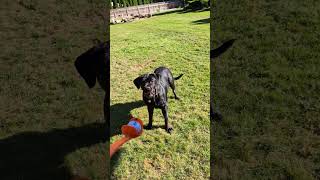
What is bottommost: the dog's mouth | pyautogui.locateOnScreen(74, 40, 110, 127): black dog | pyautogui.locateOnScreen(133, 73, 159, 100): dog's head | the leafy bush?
the dog's mouth

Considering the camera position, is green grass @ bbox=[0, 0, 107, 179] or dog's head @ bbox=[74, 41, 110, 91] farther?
dog's head @ bbox=[74, 41, 110, 91]

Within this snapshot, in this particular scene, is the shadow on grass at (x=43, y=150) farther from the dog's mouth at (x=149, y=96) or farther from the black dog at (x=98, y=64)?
the dog's mouth at (x=149, y=96)

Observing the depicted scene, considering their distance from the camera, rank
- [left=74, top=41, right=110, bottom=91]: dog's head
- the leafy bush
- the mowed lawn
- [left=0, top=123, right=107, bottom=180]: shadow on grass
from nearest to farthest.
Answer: [left=0, top=123, right=107, bottom=180]: shadow on grass, the mowed lawn, [left=74, top=41, right=110, bottom=91]: dog's head, the leafy bush

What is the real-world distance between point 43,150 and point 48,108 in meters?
1.72

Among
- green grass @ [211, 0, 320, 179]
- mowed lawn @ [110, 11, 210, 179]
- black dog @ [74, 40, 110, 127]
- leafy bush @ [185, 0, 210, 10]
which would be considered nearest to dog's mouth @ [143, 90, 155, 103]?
mowed lawn @ [110, 11, 210, 179]

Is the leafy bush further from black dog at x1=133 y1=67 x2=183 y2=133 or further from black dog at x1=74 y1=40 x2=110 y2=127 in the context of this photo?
black dog at x1=133 y1=67 x2=183 y2=133

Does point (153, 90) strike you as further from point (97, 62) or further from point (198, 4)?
point (198, 4)

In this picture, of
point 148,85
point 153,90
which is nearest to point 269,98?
point 153,90

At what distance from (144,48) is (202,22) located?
6434 millimetres

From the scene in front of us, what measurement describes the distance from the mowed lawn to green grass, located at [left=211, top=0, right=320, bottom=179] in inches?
13.2

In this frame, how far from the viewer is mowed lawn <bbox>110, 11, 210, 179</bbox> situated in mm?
5137

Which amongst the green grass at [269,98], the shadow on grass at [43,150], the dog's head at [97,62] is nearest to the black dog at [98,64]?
the dog's head at [97,62]

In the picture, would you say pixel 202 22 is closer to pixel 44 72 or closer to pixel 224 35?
pixel 224 35

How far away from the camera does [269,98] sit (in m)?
6.95
